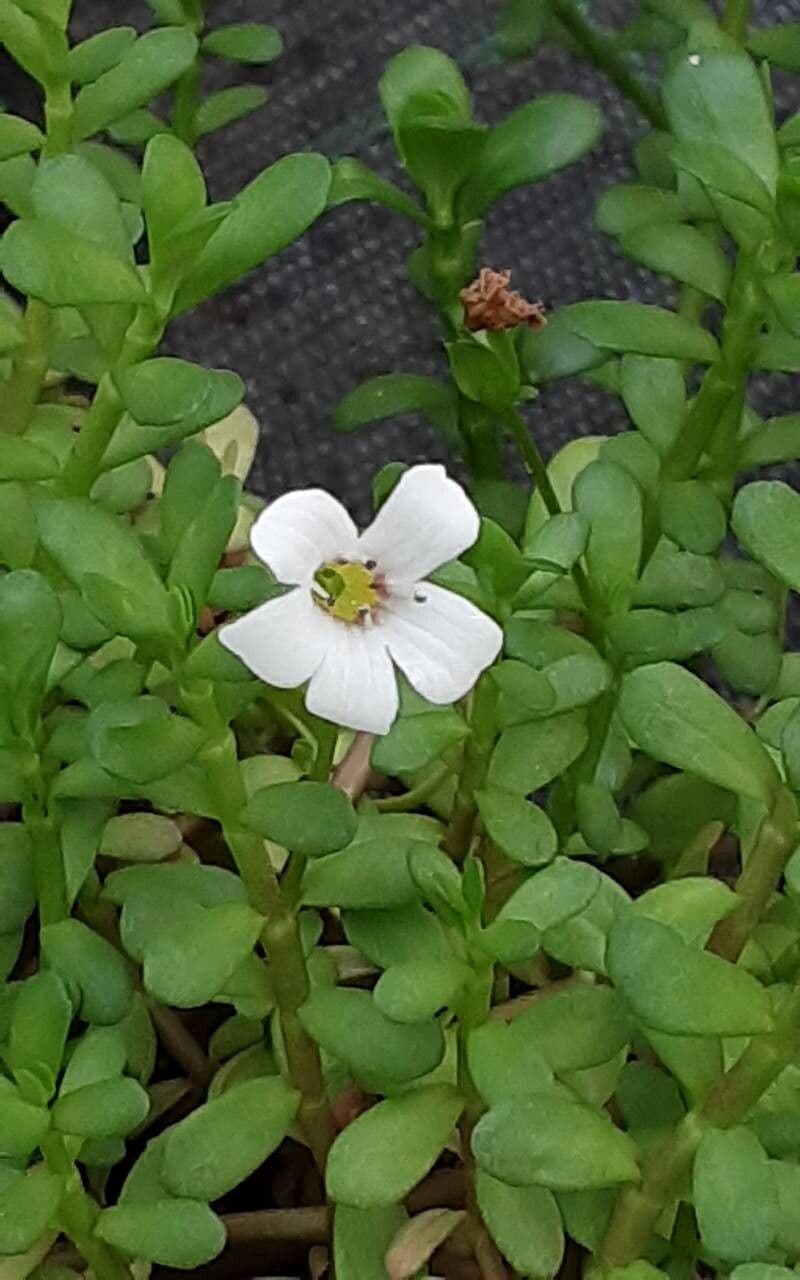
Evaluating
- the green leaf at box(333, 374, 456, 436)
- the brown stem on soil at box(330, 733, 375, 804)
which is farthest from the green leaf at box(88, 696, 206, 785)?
the green leaf at box(333, 374, 456, 436)

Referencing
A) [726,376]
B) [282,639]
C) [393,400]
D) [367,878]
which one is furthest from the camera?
[393,400]

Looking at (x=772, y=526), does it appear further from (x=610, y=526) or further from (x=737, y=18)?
(x=737, y=18)

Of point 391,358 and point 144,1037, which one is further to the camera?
point 391,358

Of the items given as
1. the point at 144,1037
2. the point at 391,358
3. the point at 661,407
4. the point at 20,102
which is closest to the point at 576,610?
the point at 661,407

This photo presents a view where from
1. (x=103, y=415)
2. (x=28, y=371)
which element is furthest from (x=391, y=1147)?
(x=28, y=371)

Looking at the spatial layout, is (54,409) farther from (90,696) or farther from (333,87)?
(333,87)
